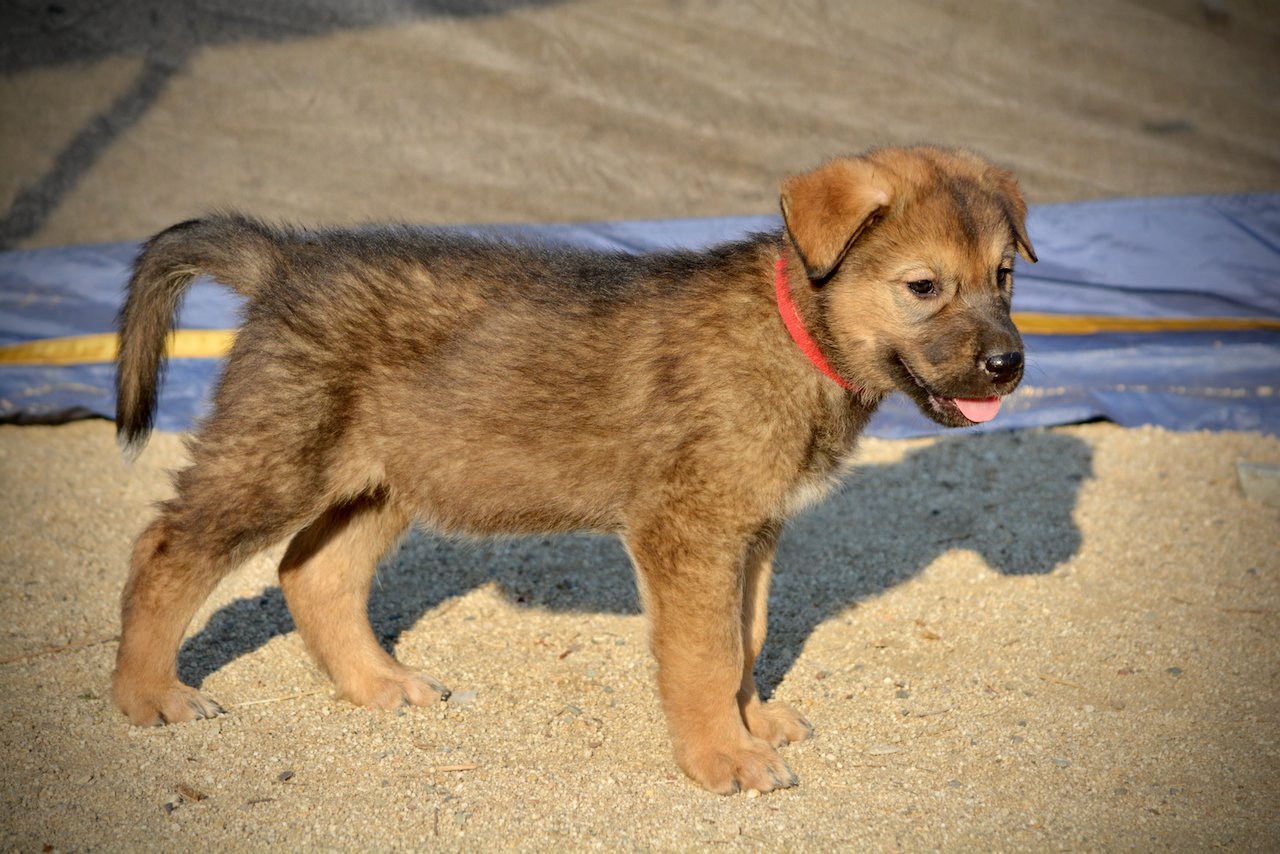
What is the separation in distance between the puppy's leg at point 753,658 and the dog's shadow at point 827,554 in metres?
0.34

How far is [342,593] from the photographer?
4430 mm

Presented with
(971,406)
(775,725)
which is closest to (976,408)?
(971,406)

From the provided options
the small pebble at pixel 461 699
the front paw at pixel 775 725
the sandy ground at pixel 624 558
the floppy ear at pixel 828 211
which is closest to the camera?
the floppy ear at pixel 828 211

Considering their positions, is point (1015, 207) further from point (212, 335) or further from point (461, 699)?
point (212, 335)

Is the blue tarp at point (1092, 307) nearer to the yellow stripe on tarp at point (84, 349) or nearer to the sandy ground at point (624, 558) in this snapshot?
the yellow stripe on tarp at point (84, 349)

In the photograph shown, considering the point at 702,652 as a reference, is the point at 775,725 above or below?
below

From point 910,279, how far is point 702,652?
1.32 meters

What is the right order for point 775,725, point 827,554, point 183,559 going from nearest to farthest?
point 183,559
point 775,725
point 827,554

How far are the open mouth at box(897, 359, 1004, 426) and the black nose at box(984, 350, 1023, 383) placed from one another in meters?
0.10

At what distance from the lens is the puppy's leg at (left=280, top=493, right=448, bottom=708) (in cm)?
439

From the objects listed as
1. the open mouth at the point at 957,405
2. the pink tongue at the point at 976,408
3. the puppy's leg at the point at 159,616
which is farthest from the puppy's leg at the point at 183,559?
the pink tongue at the point at 976,408

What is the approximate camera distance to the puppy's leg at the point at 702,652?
369 centimetres

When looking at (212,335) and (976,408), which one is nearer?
(976,408)

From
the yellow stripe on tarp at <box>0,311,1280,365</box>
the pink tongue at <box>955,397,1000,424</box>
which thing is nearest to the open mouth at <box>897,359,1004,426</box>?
the pink tongue at <box>955,397,1000,424</box>
